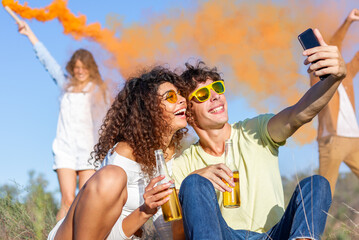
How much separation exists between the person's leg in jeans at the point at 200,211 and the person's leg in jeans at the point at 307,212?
1.23ft

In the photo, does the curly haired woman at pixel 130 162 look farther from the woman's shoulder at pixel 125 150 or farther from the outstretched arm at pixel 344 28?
the outstretched arm at pixel 344 28

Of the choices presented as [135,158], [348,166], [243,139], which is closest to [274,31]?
[348,166]

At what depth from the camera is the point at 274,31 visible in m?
6.66

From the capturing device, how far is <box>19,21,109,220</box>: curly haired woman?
5523mm

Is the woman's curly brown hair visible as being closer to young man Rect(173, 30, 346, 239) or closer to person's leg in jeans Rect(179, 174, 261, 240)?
young man Rect(173, 30, 346, 239)

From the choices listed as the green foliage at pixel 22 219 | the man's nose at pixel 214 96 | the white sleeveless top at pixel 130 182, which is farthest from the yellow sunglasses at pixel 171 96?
the green foliage at pixel 22 219

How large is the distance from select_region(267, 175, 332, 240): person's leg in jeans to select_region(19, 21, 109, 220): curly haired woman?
3225 mm

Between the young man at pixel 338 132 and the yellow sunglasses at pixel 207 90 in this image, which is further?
the young man at pixel 338 132

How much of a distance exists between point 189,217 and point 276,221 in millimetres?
772

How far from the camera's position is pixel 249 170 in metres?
3.21

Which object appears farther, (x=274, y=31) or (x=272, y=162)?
(x=274, y=31)

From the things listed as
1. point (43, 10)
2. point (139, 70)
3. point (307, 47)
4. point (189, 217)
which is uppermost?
point (43, 10)

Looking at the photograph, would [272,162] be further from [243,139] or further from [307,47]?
[307,47]

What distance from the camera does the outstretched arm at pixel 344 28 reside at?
514 cm
